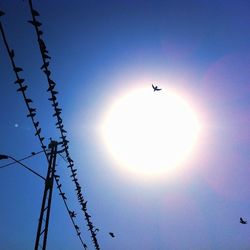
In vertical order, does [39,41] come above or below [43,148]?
below

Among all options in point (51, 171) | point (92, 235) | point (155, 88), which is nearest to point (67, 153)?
point (51, 171)

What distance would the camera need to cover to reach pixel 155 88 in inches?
789

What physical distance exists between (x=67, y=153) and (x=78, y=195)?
18.4 ft

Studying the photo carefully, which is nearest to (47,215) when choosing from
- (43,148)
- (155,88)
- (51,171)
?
(51,171)

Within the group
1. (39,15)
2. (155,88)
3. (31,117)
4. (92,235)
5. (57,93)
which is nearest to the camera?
(39,15)

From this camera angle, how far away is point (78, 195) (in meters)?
20.4

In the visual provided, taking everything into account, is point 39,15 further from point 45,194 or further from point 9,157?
point 45,194

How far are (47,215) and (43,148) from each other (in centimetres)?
270

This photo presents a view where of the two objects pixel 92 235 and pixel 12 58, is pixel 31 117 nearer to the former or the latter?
pixel 12 58

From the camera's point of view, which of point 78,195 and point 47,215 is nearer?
point 47,215

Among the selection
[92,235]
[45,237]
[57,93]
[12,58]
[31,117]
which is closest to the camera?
[12,58]

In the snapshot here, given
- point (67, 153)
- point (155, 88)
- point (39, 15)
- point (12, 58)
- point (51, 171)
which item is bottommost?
point (12, 58)

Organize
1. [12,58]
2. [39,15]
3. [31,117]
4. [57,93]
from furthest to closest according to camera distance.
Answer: [57,93] → [31,117] → [39,15] → [12,58]

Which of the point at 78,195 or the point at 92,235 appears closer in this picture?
the point at 78,195
